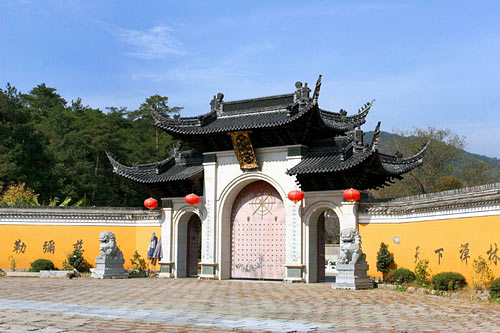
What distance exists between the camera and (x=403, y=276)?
49.1 ft

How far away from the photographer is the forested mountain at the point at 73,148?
2998cm

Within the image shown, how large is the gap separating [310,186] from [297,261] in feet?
7.32

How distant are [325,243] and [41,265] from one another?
12.7 meters

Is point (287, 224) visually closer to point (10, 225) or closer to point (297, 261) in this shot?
point (297, 261)

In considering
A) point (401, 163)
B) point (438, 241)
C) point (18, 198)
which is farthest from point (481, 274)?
point (18, 198)

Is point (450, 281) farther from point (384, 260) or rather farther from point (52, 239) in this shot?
point (52, 239)

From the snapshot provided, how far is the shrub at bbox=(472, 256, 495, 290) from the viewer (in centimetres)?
1243

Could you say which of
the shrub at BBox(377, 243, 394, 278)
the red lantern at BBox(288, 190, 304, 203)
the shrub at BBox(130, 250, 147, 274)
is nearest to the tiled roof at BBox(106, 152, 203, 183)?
the shrub at BBox(130, 250, 147, 274)

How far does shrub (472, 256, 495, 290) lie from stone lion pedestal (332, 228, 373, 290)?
2.90 meters

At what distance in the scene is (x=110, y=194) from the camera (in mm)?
35594

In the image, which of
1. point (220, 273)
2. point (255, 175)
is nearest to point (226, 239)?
point (220, 273)

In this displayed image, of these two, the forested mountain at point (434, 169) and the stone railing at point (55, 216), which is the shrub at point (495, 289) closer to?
the stone railing at point (55, 216)

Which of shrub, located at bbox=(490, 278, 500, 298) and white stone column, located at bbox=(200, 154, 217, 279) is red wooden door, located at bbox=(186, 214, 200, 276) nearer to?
white stone column, located at bbox=(200, 154, 217, 279)

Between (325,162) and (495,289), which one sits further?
(325,162)
